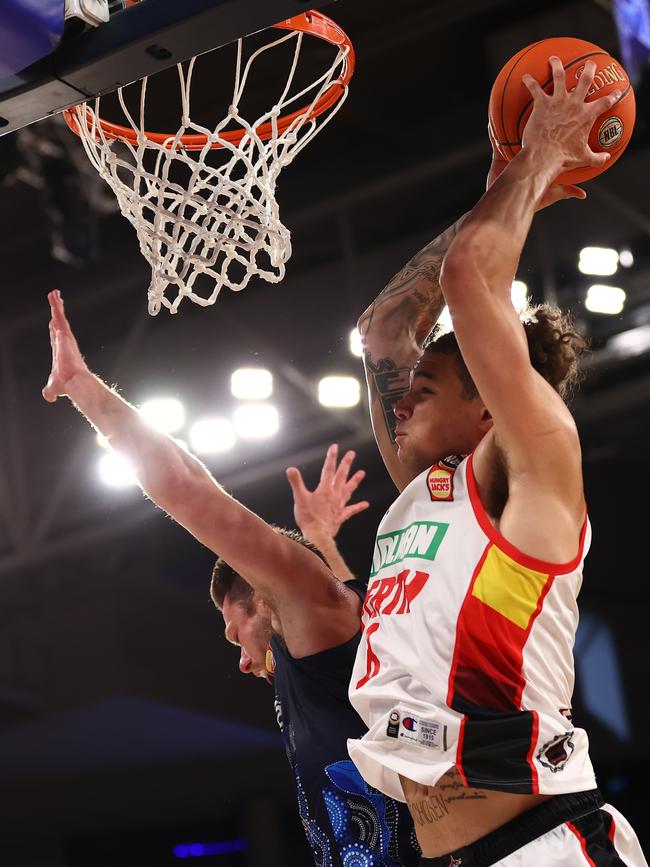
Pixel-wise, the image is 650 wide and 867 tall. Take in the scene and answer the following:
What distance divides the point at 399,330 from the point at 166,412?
3493 millimetres

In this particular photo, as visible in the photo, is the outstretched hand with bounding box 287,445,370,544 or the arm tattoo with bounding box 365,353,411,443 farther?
the outstretched hand with bounding box 287,445,370,544

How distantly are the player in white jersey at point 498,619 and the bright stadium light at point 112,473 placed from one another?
4.38 m

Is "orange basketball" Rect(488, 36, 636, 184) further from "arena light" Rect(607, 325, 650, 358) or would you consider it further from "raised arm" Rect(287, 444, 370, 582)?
"arena light" Rect(607, 325, 650, 358)

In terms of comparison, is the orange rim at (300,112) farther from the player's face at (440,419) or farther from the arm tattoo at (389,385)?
the player's face at (440,419)

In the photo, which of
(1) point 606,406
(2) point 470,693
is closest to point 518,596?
(2) point 470,693

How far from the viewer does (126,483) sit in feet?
20.4

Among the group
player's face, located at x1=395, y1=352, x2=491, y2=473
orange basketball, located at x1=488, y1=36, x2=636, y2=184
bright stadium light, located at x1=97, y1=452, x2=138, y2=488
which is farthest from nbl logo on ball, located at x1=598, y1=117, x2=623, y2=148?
bright stadium light, located at x1=97, y1=452, x2=138, y2=488

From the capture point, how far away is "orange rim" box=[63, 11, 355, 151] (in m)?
2.40

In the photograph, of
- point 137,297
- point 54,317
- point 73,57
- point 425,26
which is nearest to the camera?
point 73,57

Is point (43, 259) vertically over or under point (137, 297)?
over

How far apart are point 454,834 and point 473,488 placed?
1.94 feet

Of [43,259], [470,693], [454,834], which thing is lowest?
[454,834]

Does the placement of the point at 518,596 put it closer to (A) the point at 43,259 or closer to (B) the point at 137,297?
(B) the point at 137,297

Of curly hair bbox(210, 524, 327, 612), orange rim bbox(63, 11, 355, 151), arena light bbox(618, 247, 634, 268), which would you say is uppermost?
arena light bbox(618, 247, 634, 268)
